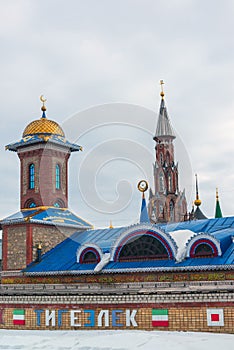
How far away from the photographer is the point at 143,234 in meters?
24.3

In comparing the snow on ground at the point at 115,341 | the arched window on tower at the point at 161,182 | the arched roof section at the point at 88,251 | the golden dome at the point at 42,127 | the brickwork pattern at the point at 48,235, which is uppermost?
the arched window on tower at the point at 161,182

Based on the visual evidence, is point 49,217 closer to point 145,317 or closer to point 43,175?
point 43,175

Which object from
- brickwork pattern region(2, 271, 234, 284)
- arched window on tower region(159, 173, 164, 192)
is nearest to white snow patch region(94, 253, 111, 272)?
brickwork pattern region(2, 271, 234, 284)

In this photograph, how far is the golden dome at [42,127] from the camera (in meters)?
32.5

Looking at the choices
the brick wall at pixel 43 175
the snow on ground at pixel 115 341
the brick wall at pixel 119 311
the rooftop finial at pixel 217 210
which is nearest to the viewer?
the snow on ground at pixel 115 341

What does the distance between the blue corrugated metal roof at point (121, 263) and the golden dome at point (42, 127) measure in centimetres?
685

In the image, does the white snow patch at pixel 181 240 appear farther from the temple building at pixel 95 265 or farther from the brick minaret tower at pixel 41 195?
the brick minaret tower at pixel 41 195

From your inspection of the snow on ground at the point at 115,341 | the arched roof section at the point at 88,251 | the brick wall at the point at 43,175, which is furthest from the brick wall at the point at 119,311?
the brick wall at the point at 43,175

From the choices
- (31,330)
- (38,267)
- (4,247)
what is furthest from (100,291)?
(4,247)

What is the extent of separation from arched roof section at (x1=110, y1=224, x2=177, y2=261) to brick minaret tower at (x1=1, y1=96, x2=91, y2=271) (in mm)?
6220

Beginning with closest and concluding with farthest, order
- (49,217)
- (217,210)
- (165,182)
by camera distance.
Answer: (49,217)
(217,210)
(165,182)

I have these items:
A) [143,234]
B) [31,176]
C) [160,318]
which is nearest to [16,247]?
[31,176]

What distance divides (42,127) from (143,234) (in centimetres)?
1190

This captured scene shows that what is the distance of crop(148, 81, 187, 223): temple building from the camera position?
57969 millimetres
